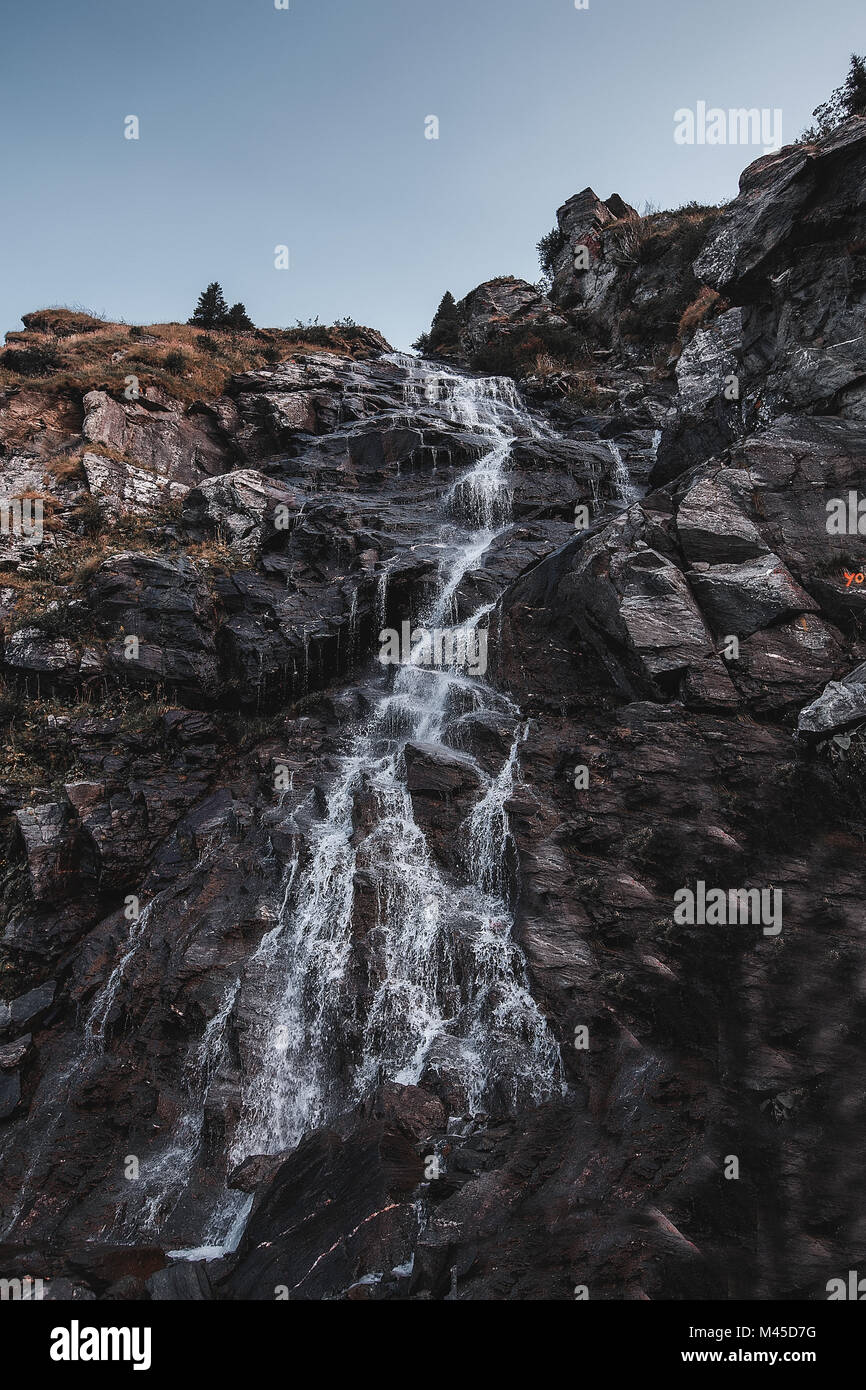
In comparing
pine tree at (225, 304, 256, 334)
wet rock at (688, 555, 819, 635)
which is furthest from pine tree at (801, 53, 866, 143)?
pine tree at (225, 304, 256, 334)

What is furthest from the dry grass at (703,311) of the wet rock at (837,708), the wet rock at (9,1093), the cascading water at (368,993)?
the wet rock at (9,1093)

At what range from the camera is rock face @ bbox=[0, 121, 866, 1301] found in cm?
649

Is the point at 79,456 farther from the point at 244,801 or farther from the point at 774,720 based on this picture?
the point at 774,720

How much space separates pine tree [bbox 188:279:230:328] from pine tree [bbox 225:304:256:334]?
0.99 feet

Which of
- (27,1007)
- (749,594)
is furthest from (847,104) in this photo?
(27,1007)

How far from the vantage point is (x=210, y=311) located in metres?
39.7

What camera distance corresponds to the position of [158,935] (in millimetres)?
10461

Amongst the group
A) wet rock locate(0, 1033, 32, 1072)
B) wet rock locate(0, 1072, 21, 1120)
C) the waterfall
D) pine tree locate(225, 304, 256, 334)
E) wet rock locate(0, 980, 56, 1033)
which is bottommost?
wet rock locate(0, 1072, 21, 1120)

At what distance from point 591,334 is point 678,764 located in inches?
1355

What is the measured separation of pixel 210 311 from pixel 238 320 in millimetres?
1845

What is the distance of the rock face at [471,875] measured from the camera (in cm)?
649

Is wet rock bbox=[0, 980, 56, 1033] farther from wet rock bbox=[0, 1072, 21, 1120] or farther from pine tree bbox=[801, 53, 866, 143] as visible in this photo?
pine tree bbox=[801, 53, 866, 143]

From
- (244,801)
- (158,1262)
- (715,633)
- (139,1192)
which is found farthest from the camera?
(244,801)

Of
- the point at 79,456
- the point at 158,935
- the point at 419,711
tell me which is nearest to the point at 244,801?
the point at 158,935
